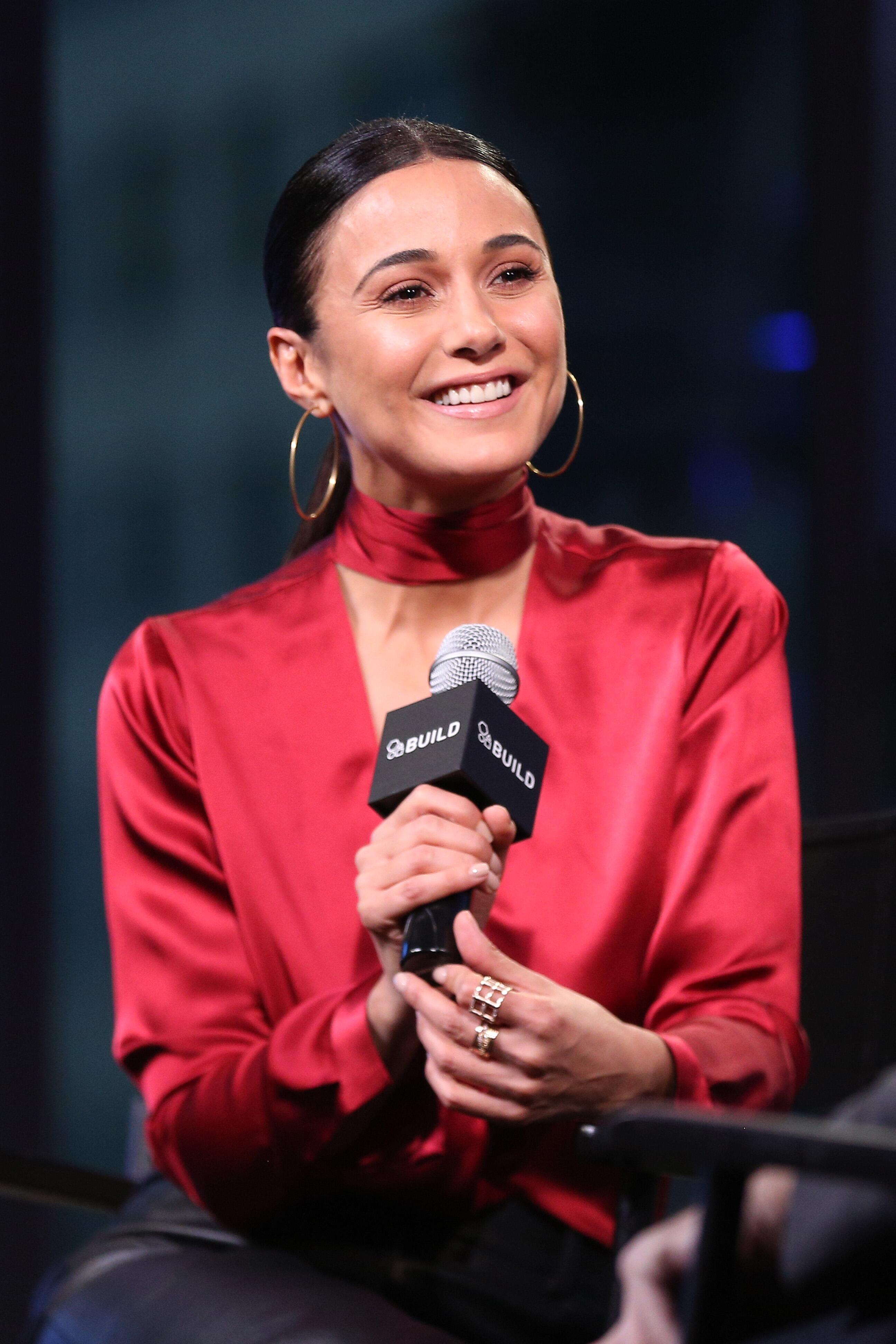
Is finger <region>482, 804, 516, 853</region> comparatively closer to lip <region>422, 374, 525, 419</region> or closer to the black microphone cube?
the black microphone cube

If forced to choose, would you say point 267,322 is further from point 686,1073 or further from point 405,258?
point 686,1073

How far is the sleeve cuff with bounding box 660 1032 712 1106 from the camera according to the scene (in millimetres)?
1019

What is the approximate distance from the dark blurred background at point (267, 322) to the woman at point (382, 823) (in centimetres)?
11

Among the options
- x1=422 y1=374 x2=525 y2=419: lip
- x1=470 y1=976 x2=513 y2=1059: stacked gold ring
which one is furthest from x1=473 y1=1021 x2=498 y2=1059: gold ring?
x1=422 y1=374 x2=525 y2=419: lip

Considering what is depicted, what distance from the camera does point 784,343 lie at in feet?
6.51

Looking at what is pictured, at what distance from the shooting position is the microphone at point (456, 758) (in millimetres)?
854

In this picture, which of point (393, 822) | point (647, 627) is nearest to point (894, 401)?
point (647, 627)

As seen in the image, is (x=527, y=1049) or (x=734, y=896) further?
(x=734, y=896)

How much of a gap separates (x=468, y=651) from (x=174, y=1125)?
1.61ft

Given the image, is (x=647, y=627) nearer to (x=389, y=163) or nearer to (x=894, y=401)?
(x=389, y=163)

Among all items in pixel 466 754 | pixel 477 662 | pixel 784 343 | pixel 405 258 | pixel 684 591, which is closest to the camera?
pixel 466 754

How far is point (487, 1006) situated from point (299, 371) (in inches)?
21.1

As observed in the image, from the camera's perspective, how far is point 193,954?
116cm

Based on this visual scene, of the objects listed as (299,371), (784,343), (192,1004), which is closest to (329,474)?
(299,371)
